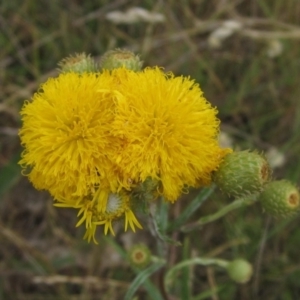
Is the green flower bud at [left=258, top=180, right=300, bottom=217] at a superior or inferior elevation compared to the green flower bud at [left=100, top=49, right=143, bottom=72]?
→ inferior

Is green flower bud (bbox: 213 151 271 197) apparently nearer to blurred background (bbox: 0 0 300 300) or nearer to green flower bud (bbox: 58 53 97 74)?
green flower bud (bbox: 58 53 97 74)

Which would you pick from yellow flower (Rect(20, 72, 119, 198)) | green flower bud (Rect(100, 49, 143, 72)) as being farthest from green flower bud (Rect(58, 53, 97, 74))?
yellow flower (Rect(20, 72, 119, 198))

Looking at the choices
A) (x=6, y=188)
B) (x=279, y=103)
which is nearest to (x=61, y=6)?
(x=6, y=188)

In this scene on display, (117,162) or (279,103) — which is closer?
(117,162)

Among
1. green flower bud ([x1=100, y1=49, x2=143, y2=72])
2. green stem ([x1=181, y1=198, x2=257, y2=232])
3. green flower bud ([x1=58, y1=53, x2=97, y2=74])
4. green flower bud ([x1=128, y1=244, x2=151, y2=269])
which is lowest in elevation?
green flower bud ([x1=128, y1=244, x2=151, y2=269])

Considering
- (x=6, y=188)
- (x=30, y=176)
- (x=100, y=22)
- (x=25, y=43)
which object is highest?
(x=100, y=22)

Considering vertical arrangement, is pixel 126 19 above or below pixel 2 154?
above

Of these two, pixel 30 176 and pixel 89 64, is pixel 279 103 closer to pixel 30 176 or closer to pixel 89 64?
pixel 89 64
